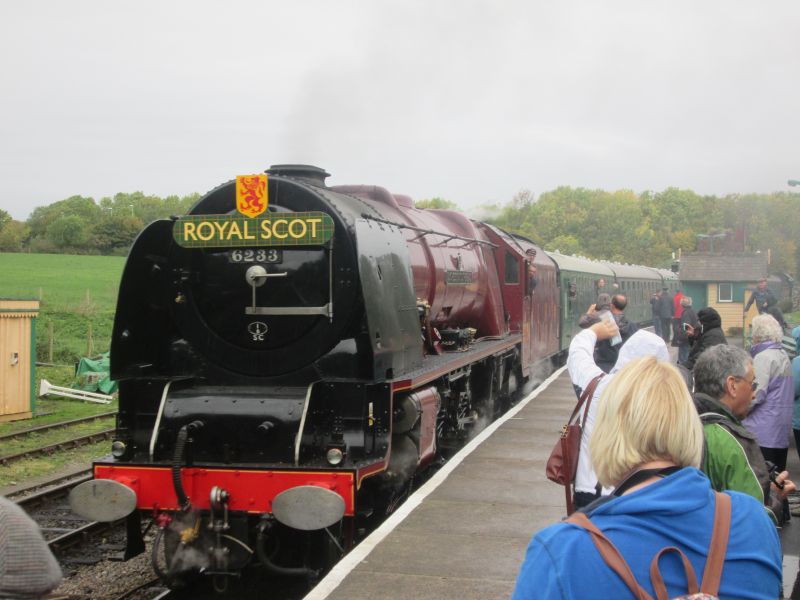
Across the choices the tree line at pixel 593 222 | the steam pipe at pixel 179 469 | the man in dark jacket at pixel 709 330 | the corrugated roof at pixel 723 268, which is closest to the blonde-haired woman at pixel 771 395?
the man in dark jacket at pixel 709 330

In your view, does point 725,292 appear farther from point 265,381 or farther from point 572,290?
point 265,381

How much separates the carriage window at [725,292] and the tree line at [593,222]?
10.8 m

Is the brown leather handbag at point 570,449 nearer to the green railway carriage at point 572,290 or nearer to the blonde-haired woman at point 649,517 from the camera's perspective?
the blonde-haired woman at point 649,517

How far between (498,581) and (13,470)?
7.23m

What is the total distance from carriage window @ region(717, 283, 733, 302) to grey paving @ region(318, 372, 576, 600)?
62.2 feet

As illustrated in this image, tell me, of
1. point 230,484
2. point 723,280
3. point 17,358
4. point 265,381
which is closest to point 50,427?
point 17,358

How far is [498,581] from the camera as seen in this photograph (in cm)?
496

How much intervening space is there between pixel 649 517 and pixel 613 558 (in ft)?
0.46

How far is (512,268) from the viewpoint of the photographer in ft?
40.3

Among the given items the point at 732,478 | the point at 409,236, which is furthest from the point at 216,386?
the point at 732,478

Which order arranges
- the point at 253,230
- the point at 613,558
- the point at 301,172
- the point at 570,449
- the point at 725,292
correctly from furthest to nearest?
the point at 725,292 < the point at 301,172 < the point at 253,230 < the point at 570,449 < the point at 613,558

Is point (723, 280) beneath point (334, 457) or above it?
above

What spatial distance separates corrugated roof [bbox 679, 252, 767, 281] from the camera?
84.6 feet

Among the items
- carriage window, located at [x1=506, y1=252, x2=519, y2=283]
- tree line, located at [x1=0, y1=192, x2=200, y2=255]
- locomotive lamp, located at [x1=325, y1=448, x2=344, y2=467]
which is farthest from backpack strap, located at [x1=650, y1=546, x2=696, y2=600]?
tree line, located at [x1=0, y1=192, x2=200, y2=255]
